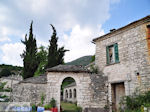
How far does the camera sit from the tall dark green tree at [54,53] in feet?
69.4

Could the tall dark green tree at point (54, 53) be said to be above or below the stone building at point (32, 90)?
above

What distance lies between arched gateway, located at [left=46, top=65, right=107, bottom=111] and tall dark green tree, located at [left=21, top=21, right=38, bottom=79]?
1148 cm

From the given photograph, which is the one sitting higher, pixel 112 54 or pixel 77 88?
pixel 112 54

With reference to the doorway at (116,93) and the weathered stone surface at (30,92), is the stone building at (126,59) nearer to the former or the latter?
the doorway at (116,93)

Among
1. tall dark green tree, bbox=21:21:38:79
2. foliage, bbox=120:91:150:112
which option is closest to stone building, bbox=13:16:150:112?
foliage, bbox=120:91:150:112

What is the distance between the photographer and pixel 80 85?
9.41m

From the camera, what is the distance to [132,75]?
8.38 meters

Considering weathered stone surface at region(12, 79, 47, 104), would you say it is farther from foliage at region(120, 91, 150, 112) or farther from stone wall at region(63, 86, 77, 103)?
stone wall at region(63, 86, 77, 103)

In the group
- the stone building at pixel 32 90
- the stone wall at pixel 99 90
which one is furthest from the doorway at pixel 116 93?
the stone building at pixel 32 90

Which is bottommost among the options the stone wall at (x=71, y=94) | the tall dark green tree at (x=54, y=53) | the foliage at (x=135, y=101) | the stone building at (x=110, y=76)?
the stone wall at (x=71, y=94)

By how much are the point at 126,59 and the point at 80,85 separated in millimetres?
3497

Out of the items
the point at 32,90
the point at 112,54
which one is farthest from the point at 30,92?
the point at 112,54

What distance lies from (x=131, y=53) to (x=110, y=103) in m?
3.62

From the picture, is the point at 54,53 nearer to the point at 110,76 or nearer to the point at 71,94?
the point at 71,94
